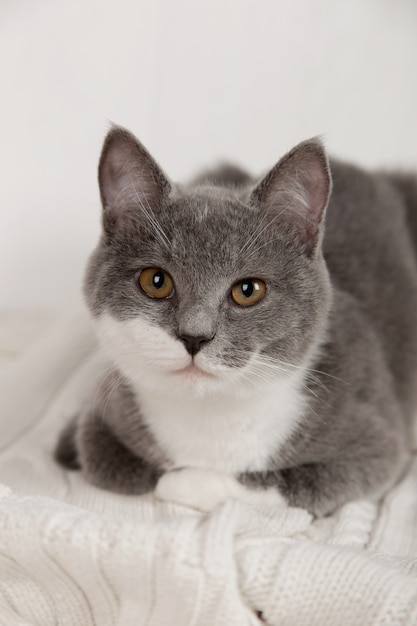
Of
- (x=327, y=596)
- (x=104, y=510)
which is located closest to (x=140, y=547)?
(x=327, y=596)

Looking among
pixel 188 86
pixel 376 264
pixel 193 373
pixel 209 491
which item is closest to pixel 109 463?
pixel 209 491

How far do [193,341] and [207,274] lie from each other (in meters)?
0.13

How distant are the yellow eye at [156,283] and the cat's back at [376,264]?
0.54m

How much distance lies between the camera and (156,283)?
1.48 metres

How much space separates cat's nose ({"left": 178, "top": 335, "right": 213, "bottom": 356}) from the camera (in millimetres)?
1368

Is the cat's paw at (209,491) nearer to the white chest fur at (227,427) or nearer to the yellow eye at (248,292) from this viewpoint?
the white chest fur at (227,427)

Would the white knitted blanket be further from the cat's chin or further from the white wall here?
the white wall

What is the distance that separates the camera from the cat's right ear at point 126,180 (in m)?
1.52

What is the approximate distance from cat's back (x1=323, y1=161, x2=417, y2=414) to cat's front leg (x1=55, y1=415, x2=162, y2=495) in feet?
1.93

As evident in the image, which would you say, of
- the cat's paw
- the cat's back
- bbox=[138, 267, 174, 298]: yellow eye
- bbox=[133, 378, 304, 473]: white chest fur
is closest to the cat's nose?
bbox=[138, 267, 174, 298]: yellow eye

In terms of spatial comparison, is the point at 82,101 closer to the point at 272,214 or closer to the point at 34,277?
the point at 34,277

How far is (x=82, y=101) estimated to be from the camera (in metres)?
2.66

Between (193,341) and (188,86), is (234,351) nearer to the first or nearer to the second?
(193,341)

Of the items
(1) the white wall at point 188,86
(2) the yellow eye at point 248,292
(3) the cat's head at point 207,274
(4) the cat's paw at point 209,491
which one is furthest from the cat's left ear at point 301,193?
(1) the white wall at point 188,86
